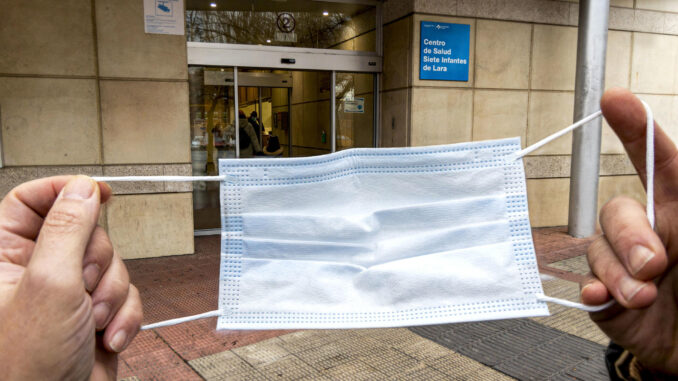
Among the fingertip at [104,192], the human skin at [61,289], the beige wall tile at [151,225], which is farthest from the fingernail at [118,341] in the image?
the beige wall tile at [151,225]

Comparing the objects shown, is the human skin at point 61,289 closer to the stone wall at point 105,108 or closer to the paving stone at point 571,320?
the paving stone at point 571,320

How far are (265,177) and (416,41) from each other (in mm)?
6698

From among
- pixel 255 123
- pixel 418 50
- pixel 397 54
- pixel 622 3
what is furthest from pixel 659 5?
pixel 255 123

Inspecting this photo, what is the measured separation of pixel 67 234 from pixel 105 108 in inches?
240

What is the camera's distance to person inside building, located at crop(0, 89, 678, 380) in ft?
4.00

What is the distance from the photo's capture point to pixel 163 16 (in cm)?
676

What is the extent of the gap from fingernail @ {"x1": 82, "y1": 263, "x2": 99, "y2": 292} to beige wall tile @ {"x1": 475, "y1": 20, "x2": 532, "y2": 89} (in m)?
7.91

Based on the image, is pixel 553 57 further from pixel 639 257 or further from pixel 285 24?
pixel 639 257

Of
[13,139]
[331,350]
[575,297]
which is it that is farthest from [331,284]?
[13,139]

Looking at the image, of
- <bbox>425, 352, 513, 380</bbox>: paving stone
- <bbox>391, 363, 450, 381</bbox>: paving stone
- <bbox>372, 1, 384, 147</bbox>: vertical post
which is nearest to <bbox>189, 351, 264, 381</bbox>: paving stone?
<bbox>391, 363, 450, 381</bbox>: paving stone

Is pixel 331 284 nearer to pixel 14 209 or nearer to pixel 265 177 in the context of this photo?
pixel 265 177

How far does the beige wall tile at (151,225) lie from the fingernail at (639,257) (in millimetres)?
6604

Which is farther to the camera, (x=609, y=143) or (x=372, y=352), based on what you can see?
(x=609, y=143)

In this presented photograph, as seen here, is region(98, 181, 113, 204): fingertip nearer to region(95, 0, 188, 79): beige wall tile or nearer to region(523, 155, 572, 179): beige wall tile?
region(95, 0, 188, 79): beige wall tile
